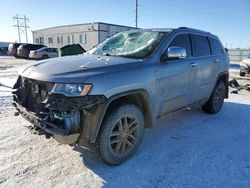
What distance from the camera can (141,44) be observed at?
159 inches

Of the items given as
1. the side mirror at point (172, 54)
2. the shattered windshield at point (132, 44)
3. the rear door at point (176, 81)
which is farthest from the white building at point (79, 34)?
the side mirror at point (172, 54)

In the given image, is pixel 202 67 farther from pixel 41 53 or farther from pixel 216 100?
pixel 41 53

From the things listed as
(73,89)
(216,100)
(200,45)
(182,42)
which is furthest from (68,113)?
(216,100)

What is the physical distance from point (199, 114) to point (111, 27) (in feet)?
115

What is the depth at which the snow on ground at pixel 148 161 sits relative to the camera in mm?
3045

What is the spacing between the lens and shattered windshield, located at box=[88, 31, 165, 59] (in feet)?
12.6

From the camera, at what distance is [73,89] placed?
2.83 metres

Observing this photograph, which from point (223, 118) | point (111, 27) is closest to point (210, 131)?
point (223, 118)

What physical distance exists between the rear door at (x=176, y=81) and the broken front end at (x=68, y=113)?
4.15 feet

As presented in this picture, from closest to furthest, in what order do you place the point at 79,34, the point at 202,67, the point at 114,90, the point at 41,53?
the point at 114,90, the point at 202,67, the point at 41,53, the point at 79,34

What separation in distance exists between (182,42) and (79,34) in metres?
39.7

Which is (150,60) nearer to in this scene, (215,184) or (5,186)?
(215,184)

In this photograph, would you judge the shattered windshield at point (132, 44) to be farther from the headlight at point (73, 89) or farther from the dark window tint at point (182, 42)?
the headlight at point (73, 89)

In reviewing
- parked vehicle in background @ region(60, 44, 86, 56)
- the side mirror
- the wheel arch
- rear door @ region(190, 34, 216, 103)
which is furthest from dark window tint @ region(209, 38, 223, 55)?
parked vehicle in background @ region(60, 44, 86, 56)
